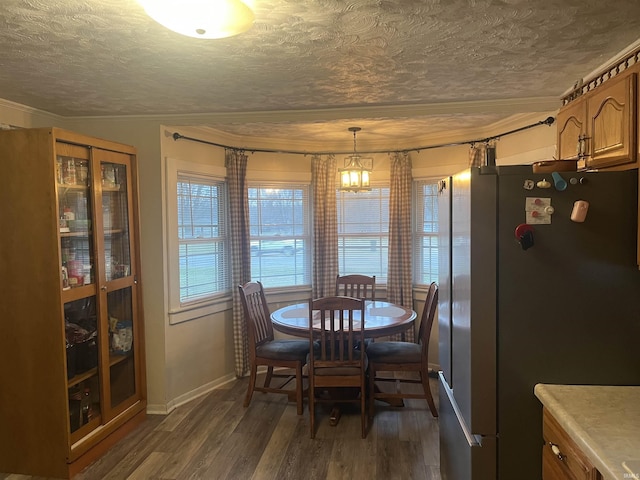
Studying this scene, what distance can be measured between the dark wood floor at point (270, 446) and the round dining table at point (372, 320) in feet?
2.32

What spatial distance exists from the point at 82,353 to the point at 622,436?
9.61ft

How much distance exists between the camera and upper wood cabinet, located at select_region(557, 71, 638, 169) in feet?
5.09

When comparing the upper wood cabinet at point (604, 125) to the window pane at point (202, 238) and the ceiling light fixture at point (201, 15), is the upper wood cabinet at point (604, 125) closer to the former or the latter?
the ceiling light fixture at point (201, 15)

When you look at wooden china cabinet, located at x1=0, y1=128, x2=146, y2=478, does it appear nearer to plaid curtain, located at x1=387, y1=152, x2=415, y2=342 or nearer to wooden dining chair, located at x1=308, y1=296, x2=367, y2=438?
wooden dining chair, located at x1=308, y1=296, x2=367, y2=438

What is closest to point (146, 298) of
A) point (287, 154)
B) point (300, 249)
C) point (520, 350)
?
point (300, 249)

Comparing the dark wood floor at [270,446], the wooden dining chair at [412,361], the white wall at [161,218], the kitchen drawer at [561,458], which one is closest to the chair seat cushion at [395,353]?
the wooden dining chair at [412,361]

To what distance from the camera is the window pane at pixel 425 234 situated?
4.36 meters

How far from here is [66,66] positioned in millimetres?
2201

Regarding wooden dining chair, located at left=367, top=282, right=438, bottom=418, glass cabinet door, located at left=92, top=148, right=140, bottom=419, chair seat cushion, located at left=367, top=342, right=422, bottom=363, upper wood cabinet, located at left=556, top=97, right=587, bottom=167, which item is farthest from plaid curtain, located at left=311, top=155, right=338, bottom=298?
upper wood cabinet, located at left=556, top=97, right=587, bottom=167

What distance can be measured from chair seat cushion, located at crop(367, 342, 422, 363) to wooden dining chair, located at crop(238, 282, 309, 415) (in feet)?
1.77

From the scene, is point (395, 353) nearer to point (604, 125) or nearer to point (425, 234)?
point (425, 234)

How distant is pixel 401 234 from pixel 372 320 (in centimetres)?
126

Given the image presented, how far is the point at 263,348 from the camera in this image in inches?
137

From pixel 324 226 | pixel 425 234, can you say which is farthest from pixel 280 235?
pixel 425 234
